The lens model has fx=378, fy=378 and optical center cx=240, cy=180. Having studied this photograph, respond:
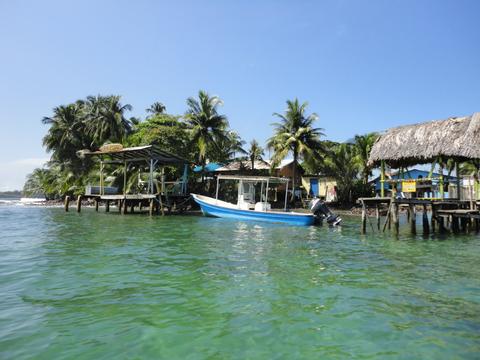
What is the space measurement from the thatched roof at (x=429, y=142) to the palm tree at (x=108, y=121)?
31.0 metres

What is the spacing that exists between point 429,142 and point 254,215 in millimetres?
9641

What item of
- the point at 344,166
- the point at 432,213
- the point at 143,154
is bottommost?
the point at 432,213

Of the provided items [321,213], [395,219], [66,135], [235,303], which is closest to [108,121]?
[66,135]

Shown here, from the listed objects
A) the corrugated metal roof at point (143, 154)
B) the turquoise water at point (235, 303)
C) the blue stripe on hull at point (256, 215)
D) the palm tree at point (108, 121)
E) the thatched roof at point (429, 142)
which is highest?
the palm tree at point (108, 121)

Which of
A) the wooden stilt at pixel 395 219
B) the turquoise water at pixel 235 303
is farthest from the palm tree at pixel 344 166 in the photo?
the turquoise water at pixel 235 303

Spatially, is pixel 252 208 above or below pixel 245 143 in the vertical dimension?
below

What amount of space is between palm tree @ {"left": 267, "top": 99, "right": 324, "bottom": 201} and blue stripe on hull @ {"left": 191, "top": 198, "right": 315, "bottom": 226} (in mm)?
10252

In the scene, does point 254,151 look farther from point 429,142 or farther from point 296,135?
point 429,142

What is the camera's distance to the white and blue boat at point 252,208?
19.7m

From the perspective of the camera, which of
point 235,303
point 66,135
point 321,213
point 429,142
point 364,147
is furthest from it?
point 66,135

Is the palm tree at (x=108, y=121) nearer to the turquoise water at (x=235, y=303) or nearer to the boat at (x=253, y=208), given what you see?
the boat at (x=253, y=208)

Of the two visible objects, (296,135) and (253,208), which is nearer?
(253,208)

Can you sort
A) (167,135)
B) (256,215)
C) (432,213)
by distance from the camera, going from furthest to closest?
(167,135), (256,215), (432,213)

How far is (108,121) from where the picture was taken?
137 ft
